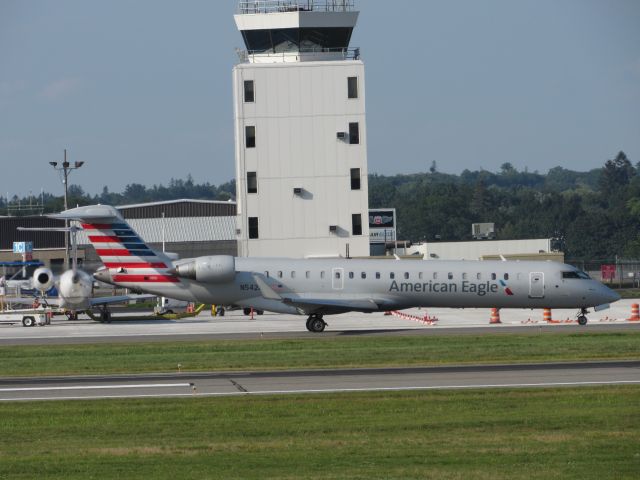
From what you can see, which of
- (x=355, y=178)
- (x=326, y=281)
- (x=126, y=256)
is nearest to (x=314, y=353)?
(x=326, y=281)

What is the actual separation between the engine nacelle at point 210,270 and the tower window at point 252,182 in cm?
2123

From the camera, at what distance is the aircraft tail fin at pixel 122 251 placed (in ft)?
135

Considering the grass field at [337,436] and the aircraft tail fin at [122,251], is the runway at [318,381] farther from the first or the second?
the aircraft tail fin at [122,251]

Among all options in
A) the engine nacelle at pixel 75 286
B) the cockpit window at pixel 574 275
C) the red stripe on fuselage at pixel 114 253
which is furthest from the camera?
the engine nacelle at pixel 75 286

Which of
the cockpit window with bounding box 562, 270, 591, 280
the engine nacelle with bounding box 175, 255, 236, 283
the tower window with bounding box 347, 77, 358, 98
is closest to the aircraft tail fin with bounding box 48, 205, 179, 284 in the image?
the engine nacelle with bounding box 175, 255, 236, 283

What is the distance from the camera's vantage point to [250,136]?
61.6 meters

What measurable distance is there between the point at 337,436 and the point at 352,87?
45300mm

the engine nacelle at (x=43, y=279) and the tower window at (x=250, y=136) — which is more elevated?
the tower window at (x=250, y=136)

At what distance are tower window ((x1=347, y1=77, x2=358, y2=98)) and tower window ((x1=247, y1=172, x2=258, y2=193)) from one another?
7.08m

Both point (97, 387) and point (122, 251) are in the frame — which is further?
point (122, 251)

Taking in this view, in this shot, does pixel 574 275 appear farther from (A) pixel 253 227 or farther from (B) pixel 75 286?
(A) pixel 253 227

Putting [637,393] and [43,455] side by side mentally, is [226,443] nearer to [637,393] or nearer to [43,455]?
[43,455]

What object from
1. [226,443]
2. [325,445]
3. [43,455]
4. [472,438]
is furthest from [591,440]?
[43,455]

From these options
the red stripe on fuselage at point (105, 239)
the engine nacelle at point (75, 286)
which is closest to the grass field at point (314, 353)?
the red stripe on fuselage at point (105, 239)
